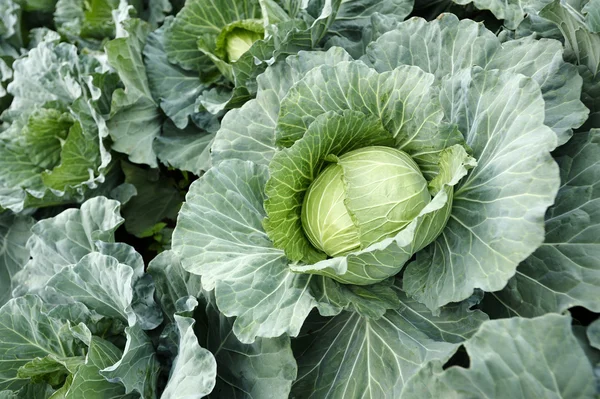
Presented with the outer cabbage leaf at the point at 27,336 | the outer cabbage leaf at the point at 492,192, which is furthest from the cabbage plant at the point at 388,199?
the outer cabbage leaf at the point at 27,336

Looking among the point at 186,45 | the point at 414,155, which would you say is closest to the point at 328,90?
the point at 414,155

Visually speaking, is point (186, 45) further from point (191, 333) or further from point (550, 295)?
point (550, 295)

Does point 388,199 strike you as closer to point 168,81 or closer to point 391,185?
point 391,185

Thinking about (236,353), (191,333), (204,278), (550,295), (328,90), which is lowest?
(236,353)

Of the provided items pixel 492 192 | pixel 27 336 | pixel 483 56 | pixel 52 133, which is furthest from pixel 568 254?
pixel 52 133

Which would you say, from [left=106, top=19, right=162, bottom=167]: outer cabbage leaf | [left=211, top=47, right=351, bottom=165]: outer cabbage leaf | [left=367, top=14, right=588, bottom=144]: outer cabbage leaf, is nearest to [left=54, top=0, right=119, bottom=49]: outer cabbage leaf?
[left=106, top=19, right=162, bottom=167]: outer cabbage leaf

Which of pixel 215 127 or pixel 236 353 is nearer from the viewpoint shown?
pixel 236 353

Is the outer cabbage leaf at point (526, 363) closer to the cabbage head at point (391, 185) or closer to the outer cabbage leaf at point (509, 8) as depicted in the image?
the cabbage head at point (391, 185)

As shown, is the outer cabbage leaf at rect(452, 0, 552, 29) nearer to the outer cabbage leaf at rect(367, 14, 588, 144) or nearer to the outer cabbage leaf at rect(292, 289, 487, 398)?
the outer cabbage leaf at rect(367, 14, 588, 144)
